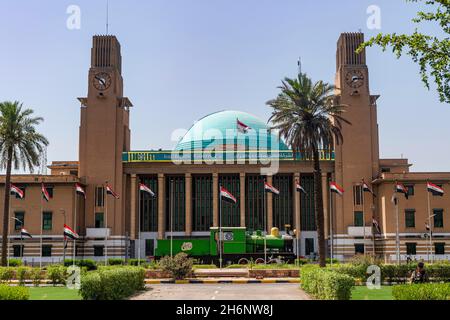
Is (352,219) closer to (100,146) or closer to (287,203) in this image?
(287,203)

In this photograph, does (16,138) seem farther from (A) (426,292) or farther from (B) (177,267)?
(A) (426,292)

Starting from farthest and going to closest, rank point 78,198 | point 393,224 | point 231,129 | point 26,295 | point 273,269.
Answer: point 231,129
point 78,198
point 393,224
point 273,269
point 26,295

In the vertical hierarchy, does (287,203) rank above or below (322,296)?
above

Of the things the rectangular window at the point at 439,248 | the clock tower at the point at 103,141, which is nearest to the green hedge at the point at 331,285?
the rectangular window at the point at 439,248

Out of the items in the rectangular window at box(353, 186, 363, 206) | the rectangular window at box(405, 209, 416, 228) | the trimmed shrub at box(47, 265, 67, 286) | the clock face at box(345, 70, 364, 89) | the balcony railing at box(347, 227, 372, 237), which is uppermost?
the clock face at box(345, 70, 364, 89)

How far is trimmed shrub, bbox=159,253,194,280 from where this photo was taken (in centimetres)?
4303

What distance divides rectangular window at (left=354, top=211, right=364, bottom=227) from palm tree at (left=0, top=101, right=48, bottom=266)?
41.5 m

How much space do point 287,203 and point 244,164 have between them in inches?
355

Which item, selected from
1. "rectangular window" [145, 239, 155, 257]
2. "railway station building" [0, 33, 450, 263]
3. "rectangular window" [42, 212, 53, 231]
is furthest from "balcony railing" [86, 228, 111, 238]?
"rectangular window" [145, 239, 155, 257]

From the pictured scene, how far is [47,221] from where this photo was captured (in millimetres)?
78500

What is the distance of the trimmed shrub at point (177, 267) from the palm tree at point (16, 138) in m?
21.5

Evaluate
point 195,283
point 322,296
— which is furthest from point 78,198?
point 322,296

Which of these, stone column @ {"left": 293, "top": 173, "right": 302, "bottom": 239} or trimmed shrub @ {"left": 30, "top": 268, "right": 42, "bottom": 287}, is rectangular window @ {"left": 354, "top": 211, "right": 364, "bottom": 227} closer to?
stone column @ {"left": 293, "top": 173, "right": 302, "bottom": 239}

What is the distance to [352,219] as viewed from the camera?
79688mm
